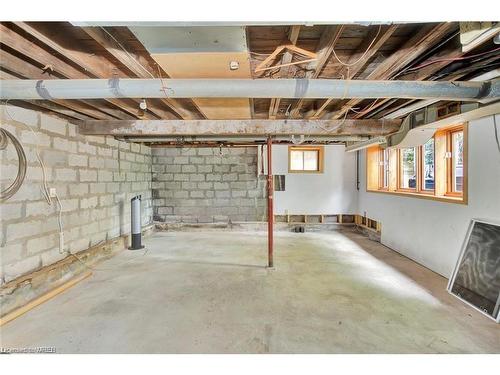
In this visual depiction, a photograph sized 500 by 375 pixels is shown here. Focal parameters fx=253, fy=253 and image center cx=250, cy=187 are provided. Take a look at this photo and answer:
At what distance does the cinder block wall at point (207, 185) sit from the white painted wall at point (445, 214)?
9.30 feet

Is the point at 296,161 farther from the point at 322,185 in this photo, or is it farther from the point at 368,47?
the point at 368,47

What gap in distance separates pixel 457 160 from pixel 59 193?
5113 millimetres

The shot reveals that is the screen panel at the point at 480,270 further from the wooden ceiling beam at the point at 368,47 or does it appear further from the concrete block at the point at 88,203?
the concrete block at the point at 88,203

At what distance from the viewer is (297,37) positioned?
1.63m

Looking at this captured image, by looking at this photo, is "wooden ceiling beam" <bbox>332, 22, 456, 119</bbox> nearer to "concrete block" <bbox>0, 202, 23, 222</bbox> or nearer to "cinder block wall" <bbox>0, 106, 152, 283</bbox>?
"cinder block wall" <bbox>0, 106, 152, 283</bbox>

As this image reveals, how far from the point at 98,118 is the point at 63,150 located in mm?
611

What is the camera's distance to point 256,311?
2387 mm

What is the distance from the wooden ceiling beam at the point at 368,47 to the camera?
1506mm

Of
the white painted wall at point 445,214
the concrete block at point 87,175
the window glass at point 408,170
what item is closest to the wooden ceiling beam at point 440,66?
the white painted wall at point 445,214

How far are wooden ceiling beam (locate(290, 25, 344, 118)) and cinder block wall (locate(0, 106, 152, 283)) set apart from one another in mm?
2993

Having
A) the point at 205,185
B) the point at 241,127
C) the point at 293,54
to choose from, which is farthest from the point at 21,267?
the point at 205,185

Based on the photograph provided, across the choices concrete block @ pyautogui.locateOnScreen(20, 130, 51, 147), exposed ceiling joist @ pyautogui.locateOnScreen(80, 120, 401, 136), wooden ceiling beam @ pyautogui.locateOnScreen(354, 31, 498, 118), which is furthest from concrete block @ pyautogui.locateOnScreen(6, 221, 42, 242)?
wooden ceiling beam @ pyautogui.locateOnScreen(354, 31, 498, 118)

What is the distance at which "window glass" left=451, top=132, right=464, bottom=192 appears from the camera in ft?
10.5
